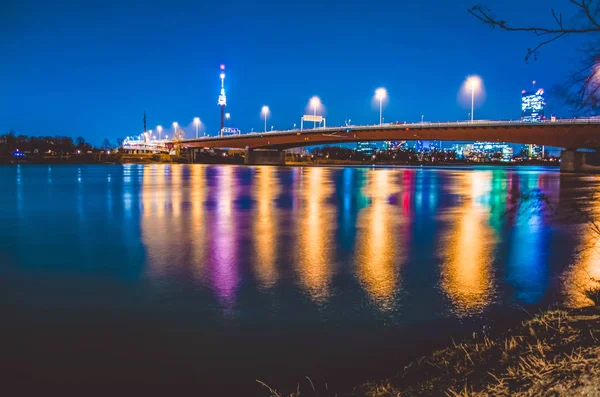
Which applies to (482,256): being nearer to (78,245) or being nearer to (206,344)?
(206,344)

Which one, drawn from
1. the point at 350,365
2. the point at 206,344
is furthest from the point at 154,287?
the point at 350,365

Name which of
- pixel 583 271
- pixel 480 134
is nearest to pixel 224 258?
pixel 583 271

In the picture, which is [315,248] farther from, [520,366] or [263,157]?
[263,157]

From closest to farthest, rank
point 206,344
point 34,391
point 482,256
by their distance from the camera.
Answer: point 34,391, point 206,344, point 482,256

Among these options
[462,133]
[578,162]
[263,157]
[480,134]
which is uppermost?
[462,133]

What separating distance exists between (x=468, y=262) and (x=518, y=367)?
7983 millimetres

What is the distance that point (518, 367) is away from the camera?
4586 mm

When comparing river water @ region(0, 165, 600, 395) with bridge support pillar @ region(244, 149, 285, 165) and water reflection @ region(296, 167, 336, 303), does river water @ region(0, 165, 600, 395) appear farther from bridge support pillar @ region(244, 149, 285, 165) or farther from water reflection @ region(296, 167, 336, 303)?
bridge support pillar @ region(244, 149, 285, 165)

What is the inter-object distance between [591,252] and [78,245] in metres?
15.0

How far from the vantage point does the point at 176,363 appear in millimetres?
6285

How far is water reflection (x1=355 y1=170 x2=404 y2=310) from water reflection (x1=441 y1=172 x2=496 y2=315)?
116 cm

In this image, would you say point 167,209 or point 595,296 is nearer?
point 595,296

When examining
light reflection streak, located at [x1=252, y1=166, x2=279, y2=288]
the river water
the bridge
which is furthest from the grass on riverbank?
the bridge

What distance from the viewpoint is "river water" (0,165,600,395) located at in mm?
6176
